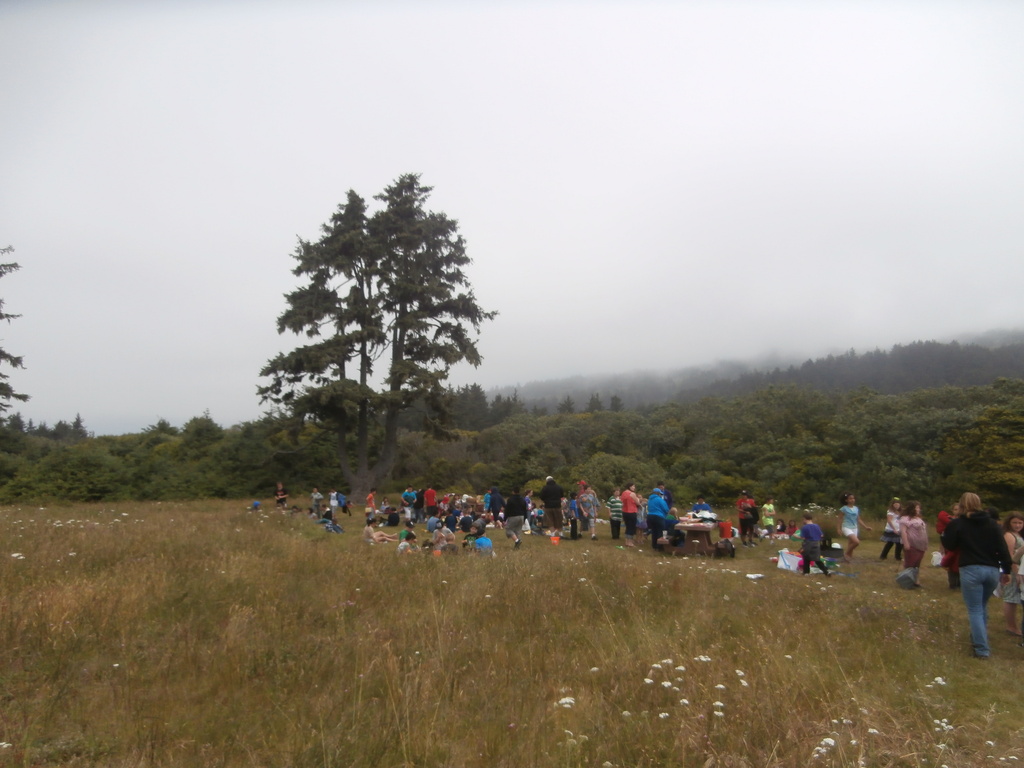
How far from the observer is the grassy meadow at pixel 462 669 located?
12.5 feet

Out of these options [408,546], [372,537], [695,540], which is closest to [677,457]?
[695,540]

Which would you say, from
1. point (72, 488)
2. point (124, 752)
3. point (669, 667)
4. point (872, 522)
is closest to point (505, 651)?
point (669, 667)

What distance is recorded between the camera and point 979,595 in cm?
646

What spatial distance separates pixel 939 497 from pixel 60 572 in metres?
31.0

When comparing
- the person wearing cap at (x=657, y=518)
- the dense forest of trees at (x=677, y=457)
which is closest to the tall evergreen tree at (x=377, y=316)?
the dense forest of trees at (x=677, y=457)

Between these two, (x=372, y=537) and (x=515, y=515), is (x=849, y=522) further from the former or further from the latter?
(x=372, y=537)

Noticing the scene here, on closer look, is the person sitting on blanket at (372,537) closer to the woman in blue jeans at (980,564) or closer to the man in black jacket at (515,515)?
the man in black jacket at (515,515)

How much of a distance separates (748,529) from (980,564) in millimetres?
9292

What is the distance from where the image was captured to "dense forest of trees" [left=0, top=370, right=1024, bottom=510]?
2482 centimetres

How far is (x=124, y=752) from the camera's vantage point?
3.54 meters

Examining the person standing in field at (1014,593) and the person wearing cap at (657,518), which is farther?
the person wearing cap at (657,518)

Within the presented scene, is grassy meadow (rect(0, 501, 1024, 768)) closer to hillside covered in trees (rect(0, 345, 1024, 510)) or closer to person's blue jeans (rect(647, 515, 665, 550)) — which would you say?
person's blue jeans (rect(647, 515, 665, 550))

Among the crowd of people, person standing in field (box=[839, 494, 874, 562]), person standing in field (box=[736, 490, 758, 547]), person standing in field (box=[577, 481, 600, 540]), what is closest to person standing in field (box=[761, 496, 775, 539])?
the crowd of people

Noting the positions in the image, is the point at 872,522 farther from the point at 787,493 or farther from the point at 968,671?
the point at 968,671
